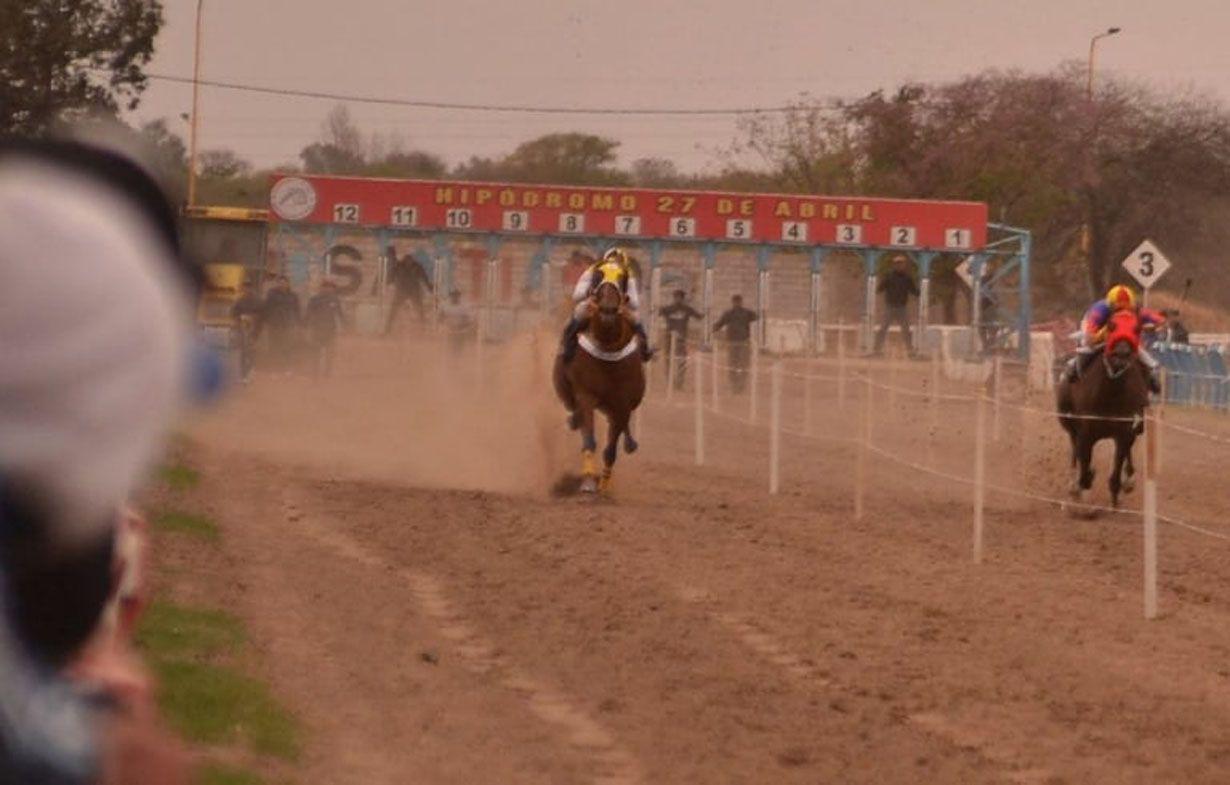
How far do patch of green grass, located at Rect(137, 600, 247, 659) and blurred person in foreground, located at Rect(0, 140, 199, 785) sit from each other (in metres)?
8.47

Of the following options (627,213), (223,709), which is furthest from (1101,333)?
(627,213)

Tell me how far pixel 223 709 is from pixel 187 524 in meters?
7.32

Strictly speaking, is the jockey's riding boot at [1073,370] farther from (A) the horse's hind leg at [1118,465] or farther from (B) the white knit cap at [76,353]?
(B) the white knit cap at [76,353]

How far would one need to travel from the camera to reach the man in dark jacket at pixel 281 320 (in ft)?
127

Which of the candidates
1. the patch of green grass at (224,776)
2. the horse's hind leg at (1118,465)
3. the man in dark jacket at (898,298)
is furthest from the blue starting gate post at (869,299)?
the patch of green grass at (224,776)

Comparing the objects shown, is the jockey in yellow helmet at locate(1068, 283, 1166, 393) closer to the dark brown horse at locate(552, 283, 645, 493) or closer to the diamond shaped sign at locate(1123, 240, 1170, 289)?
the dark brown horse at locate(552, 283, 645, 493)

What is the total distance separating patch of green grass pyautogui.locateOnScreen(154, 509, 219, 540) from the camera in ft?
52.6

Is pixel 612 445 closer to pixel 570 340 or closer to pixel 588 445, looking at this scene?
pixel 588 445

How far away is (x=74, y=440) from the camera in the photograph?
179 centimetres

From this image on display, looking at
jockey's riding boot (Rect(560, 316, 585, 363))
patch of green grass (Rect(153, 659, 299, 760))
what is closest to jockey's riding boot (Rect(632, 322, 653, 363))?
jockey's riding boot (Rect(560, 316, 585, 363))

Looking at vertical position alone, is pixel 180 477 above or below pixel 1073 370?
below

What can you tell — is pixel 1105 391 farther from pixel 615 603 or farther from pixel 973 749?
pixel 973 749

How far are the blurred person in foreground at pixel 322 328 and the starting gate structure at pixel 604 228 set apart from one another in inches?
302

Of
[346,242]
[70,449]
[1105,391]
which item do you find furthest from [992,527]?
[346,242]
